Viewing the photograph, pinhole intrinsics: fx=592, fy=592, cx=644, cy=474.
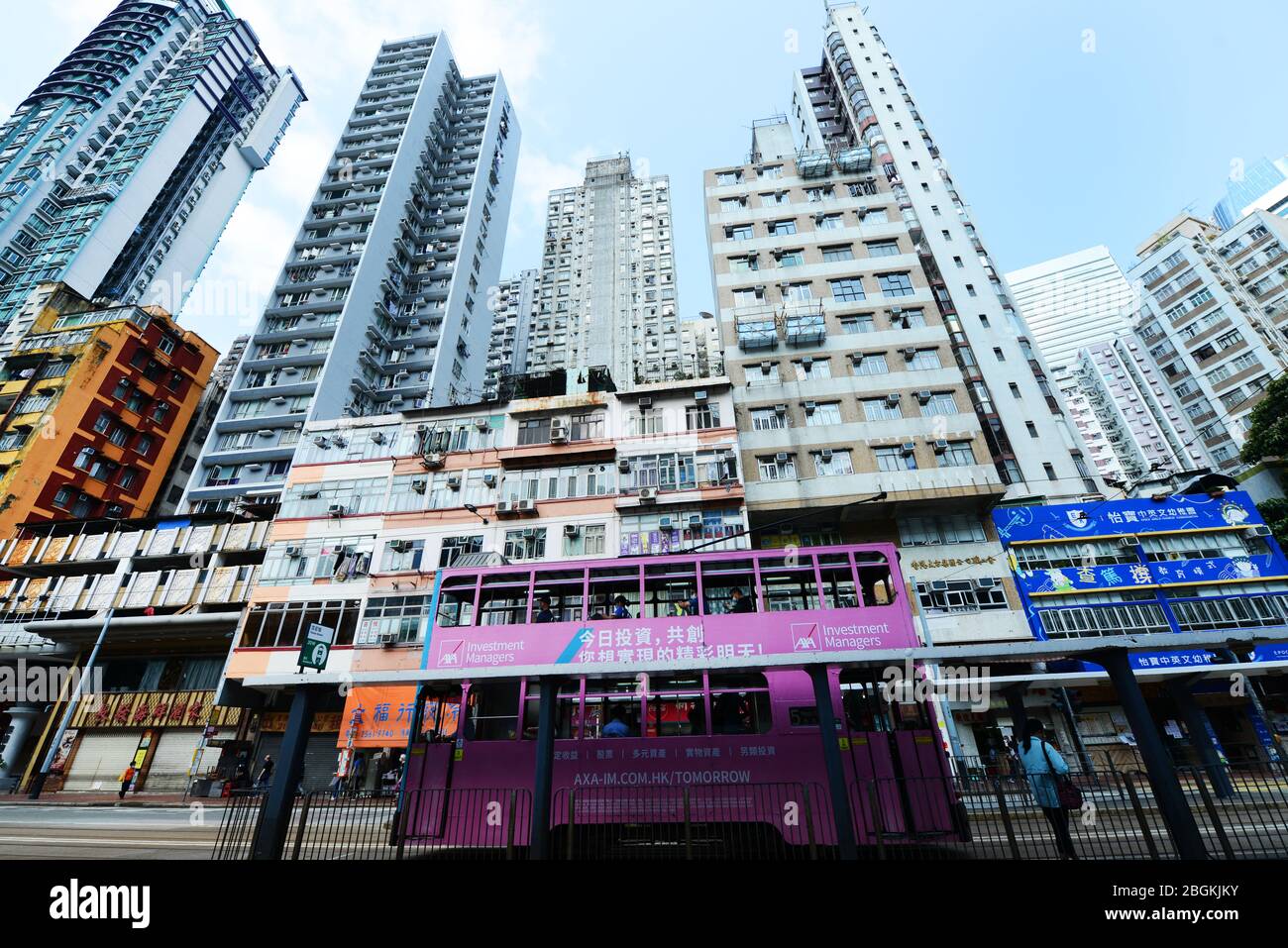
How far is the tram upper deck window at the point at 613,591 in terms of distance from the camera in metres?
11.9

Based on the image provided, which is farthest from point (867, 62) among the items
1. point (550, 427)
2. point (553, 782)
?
point (553, 782)

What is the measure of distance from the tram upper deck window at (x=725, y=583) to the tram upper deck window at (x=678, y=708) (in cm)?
142

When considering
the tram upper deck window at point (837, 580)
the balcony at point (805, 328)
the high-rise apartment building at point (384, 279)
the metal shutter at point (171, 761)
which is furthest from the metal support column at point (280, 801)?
the high-rise apartment building at point (384, 279)

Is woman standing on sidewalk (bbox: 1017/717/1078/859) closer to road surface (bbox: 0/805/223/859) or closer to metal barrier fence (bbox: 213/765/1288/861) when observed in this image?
metal barrier fence (bbox: 213/765/1288/861)

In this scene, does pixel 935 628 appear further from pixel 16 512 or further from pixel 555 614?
pixel 16 512

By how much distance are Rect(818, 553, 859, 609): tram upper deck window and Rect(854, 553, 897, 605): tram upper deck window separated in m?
0.20

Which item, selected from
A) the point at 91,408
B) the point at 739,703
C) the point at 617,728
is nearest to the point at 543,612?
the point at 617,728

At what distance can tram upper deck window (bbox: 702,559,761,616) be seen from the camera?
11469 mm

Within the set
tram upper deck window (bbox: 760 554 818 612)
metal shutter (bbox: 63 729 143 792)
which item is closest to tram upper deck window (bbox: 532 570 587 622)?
tram upper deck window (bbox: 760 554 818 612)

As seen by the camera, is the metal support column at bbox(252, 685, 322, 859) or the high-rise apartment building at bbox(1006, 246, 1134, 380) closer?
the metal support column at bbox(252, 685, 322, 859)

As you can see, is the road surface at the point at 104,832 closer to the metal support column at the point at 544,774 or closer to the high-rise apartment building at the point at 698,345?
the metal support column at the point at 544,774

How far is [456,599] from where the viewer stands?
12500 millimetres
